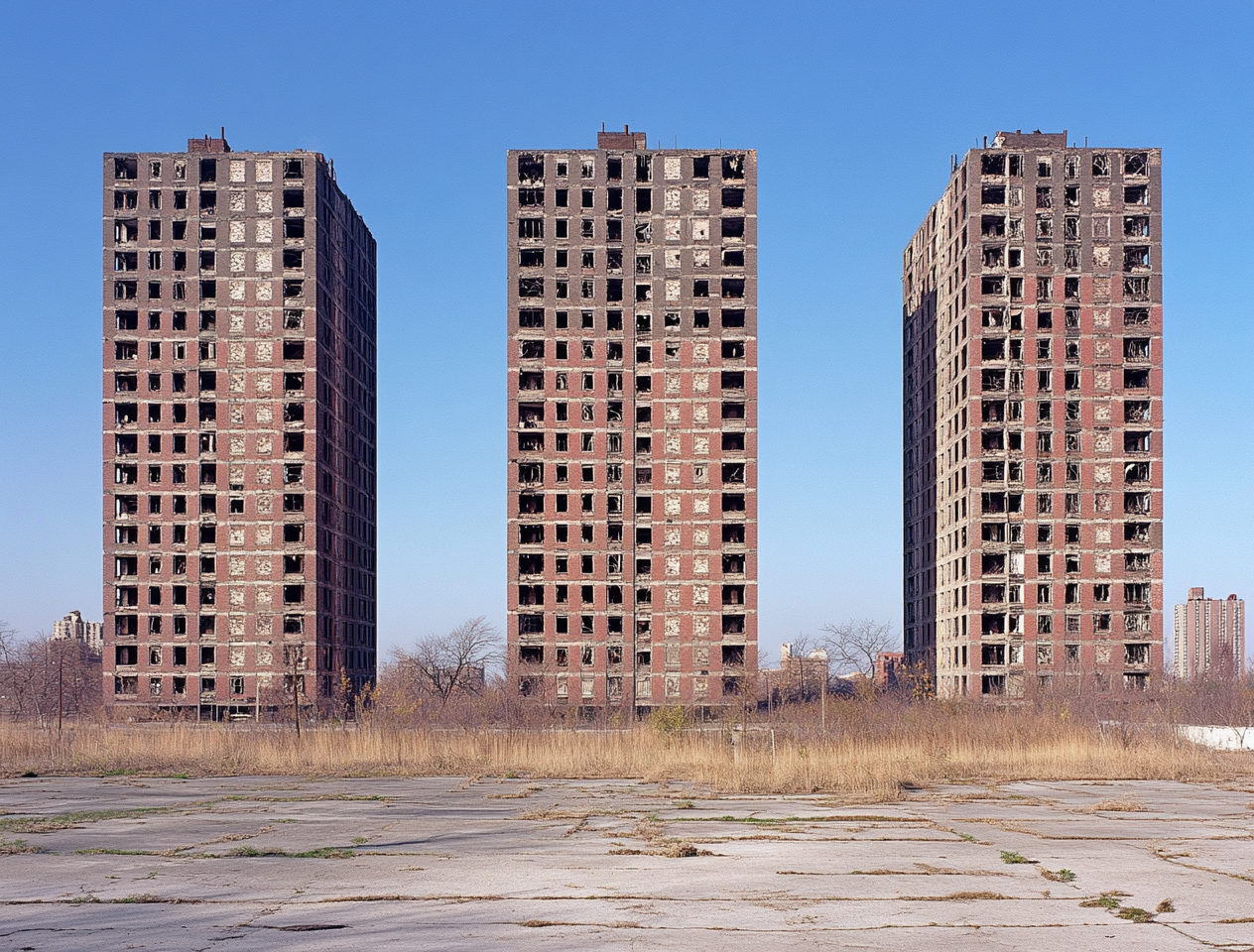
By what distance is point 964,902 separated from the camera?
13.7m

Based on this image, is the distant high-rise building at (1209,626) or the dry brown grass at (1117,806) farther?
the distant high-rise building at (1209,626)

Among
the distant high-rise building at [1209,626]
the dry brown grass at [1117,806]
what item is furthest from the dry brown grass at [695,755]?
the distant high-rise building at [1209,626]

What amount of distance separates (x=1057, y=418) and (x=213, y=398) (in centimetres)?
6075

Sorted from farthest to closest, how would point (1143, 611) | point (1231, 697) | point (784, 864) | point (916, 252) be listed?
point (916, 252) < point (1143, 611) < point (1231, 697) < point (784, 864)

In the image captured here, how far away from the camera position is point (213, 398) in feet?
303

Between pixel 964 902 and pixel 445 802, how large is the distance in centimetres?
1334

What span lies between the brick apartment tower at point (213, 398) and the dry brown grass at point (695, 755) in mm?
53216

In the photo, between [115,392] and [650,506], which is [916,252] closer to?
[650,506]

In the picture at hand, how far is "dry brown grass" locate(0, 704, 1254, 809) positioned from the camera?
95.3 ft

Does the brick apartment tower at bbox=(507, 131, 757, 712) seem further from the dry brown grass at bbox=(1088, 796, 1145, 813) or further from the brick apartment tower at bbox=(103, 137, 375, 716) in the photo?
the dry brown grass at bbox=(1088, 796, 1145, 813)

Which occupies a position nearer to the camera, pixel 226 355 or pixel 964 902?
pixel 964 902

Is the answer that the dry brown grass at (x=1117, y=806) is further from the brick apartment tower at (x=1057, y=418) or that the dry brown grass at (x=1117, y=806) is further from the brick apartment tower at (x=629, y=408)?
the brick apartment tower at (x=1057, y=418)

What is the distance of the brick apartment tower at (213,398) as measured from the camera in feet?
297

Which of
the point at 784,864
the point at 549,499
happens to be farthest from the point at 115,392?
the point at 784,864
